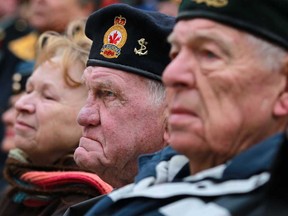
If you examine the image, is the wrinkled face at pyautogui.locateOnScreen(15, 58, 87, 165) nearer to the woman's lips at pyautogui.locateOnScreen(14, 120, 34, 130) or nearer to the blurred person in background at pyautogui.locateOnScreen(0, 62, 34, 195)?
the woman's lips at pyautogui.locateOnScreen(14, 120, 34, 130)

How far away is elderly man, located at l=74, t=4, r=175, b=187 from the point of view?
341cm

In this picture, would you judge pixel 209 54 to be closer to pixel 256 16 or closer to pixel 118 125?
pixel 256 16

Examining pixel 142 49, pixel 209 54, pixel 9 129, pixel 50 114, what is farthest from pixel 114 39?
pixel 9 129

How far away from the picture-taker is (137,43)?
11.3 feet

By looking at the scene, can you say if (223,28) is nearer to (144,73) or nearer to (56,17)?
(144,73)

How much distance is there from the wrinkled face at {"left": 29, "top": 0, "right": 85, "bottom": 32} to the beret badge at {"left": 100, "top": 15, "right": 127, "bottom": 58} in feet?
10.8

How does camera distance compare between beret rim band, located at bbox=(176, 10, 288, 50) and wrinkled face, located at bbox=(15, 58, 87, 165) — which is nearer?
beret rim band, located at bbox=(176, 10, 288, 50)

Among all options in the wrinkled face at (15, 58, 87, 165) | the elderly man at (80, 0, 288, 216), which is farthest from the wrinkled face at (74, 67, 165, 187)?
the elderly man at (80, 0, 288, 216)

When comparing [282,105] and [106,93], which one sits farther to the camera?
[106,93]

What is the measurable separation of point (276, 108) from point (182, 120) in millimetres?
258

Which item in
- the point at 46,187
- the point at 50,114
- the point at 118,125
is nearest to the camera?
the point at 118,125

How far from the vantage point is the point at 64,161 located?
4.19 metres

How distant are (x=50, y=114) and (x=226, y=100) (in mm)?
1763

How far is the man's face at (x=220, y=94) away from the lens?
2.51 m
